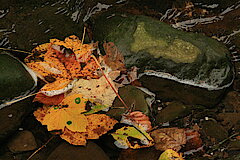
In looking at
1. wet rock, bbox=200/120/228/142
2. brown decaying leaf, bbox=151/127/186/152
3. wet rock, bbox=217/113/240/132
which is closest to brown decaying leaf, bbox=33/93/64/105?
brown decaying leaf, bbox=151/127/186/152

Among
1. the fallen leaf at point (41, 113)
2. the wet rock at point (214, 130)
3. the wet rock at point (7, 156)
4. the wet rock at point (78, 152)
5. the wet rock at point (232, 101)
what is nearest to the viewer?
the wet rock at point (78, 152)

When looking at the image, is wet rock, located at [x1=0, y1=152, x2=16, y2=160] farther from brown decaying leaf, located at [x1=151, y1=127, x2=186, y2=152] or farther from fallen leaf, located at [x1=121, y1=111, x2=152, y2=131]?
brown decaying leaf, located at [x1=151, y1=127, x2=186, y2=152]

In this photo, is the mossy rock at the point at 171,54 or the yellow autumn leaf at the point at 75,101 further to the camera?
the mossy rock at the point at 171,54

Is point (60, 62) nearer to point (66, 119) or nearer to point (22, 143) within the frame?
point (66, 119)

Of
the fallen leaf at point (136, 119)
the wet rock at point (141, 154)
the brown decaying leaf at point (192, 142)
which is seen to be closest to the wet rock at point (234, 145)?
the brown decaying leaf at point (192, 142)

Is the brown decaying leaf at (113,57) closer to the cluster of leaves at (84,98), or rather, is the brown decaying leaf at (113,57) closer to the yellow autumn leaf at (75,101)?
the cluster of leaves at (84,98)

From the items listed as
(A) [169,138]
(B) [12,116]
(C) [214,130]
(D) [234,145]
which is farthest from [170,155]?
(B) [12,116]

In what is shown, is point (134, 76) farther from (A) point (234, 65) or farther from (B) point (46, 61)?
(A) point (234, 65)
